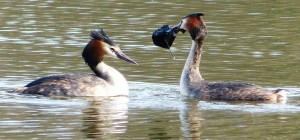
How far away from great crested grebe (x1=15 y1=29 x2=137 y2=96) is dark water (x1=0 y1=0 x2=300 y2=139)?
1.06 feet

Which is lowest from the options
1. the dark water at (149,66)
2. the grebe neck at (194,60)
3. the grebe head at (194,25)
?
the dark water at (149,66)

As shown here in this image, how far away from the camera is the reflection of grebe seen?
1728 centimetres

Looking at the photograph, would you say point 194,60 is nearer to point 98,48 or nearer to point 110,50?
point 110,50

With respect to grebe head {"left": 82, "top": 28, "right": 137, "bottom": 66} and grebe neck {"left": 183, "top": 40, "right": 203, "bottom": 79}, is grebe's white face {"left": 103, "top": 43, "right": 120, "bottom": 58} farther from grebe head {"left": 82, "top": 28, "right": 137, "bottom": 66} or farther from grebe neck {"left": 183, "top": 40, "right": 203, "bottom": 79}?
grebe neck {"left": 183, "top": 40, "right": 203, "bottom": 79}

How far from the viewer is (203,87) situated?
17.9 m

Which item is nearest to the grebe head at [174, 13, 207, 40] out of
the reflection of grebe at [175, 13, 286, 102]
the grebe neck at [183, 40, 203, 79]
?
the reflection of grebe at [175, 13, 286, 102]

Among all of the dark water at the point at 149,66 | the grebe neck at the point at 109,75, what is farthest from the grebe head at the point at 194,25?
the grebe neck at the point at 109,75

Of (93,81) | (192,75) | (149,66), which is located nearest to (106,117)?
(93,81)

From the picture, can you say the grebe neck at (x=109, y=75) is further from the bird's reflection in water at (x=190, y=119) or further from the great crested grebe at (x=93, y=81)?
the bird's reflection in water at (x=190, y=119)

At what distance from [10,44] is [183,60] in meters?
3.92

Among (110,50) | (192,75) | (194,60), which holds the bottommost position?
(192,75)

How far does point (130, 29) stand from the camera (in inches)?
1016

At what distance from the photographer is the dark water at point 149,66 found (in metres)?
15.0

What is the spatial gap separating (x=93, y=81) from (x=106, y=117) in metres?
2.50
